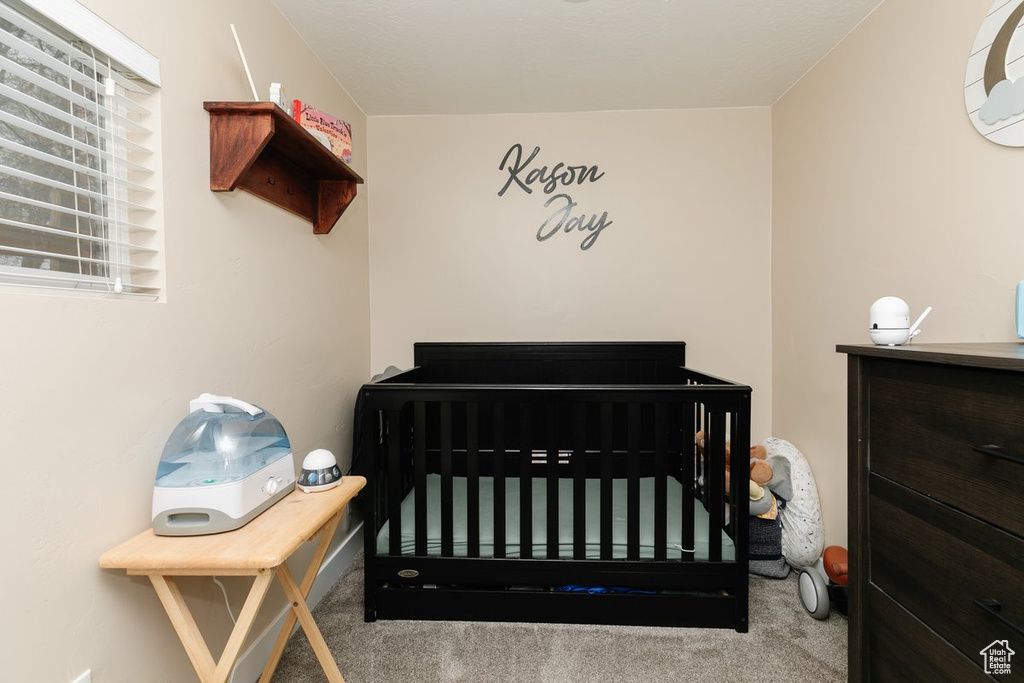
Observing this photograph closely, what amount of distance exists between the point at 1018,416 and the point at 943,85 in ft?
4.04

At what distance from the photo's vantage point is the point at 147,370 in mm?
1102

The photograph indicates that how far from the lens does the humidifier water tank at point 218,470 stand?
99 centimetres

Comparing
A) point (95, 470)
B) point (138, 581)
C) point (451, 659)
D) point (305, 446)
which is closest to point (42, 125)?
point (95, 470)

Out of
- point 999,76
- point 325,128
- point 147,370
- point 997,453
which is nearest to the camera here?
point 997,453

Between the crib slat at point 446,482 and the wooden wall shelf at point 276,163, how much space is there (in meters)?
0.93

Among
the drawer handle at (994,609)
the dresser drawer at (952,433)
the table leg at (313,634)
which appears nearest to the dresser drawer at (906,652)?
the drawer handle at (994,609)

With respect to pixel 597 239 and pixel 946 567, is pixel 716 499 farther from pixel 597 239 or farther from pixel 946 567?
pixel 597 239

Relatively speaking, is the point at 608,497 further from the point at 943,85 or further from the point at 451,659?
the point at 943,85

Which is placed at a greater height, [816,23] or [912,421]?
[816,23]

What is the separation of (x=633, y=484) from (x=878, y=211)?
1.34 metres

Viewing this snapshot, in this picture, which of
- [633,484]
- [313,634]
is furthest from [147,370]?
[633,484]

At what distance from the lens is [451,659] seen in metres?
1.55

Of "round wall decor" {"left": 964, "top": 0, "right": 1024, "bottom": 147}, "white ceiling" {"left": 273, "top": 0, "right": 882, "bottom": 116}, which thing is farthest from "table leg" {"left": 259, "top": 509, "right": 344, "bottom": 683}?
"round wall decor" {"left": 964, "top": 0, "right": 1024, "bottom": 147}

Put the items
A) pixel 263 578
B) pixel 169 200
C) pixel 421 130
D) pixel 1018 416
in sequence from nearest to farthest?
pixel 1018 416, pixel 263 578, pixel 169 200, pixel 421 130
